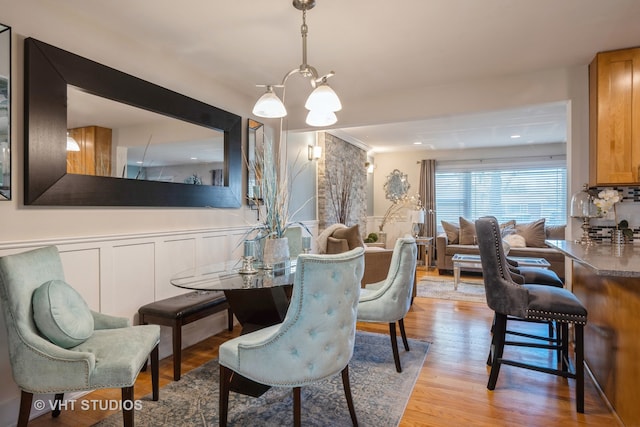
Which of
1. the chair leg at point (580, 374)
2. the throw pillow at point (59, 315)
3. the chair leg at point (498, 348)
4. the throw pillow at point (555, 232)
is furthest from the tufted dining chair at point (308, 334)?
the throw pillow at point (555, 232)

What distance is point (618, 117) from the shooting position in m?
2.78

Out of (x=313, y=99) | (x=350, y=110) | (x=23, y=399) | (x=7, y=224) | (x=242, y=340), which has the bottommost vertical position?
(x=23, y=399)

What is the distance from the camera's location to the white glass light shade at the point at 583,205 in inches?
117

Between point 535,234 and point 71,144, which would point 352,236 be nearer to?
point 71,144

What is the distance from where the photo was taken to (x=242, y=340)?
1.80 m

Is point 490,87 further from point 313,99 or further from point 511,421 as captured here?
point 511,421

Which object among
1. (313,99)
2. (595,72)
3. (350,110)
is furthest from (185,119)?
(595,72)

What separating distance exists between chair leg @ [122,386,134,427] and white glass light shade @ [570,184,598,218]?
3455mm

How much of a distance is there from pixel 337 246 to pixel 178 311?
228 centimetres

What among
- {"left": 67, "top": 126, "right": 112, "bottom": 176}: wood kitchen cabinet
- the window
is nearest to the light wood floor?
{"left": 67, "top": 126, "right": 112, "bottom": 176}: wood kitchen cabinet

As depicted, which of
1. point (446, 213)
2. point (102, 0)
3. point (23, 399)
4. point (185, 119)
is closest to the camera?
point (23, 399)

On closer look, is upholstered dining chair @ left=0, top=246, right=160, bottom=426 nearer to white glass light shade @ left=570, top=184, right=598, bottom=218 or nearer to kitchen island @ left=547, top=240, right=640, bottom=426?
kitchen island @ left=547, top=240, right=640, bottom=426

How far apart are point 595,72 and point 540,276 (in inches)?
66.7

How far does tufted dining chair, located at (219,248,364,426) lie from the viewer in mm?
1590
